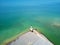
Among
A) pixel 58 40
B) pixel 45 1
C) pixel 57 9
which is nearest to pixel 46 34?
pixel 58 40

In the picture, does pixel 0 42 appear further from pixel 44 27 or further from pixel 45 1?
pixel 45 1

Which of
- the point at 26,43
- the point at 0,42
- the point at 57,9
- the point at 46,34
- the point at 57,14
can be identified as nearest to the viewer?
the point at 26,43

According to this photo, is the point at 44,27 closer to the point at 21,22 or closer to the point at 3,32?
the point at 21,22

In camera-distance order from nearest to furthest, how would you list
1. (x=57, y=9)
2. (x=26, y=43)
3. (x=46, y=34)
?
(x=26, y=43) → (x=46, y=34) → (x=57, y=9)

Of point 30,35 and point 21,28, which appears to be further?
point 21,28

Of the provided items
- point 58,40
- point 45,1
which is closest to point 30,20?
point 58,40

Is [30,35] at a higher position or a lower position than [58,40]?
higher
